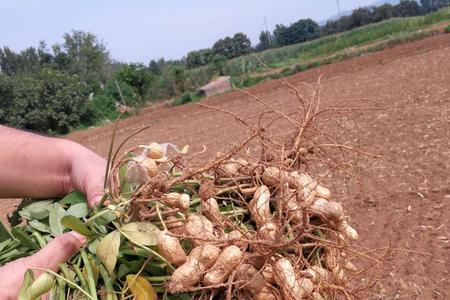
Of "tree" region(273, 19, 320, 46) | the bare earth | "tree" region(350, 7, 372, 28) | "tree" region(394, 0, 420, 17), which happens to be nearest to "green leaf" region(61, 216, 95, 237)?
the bare earth

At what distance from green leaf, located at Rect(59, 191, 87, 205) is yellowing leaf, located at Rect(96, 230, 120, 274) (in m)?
0.42

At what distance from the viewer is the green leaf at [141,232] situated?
1243mm

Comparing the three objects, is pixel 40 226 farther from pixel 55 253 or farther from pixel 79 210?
pixel 55 253

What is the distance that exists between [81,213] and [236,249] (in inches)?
20.4

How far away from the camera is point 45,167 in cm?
189

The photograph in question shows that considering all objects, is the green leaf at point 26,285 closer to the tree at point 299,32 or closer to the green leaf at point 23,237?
the green leaf at point 23,237

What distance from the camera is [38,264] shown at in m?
1.31

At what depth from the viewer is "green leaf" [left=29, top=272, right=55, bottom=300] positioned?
1.24 meters

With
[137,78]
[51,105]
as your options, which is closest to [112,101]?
[137,78]

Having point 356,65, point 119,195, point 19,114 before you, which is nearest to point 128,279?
point 119,195

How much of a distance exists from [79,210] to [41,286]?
0.33 metres

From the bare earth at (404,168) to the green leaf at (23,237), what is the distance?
2.30 feet

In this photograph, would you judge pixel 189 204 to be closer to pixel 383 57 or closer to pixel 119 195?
pixel 119 195

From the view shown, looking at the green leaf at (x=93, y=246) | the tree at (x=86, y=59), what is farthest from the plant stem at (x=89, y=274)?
the tree at (x=86, y=59)
